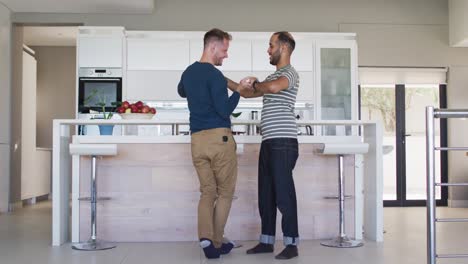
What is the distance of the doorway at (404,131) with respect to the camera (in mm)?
7605

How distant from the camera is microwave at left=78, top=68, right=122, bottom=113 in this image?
20.7 feet

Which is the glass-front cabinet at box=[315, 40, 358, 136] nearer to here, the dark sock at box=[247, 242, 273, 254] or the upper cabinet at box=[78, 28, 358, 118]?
the upper cabinet at box=[78, 28, 358, 118]

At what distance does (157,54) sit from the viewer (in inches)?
256

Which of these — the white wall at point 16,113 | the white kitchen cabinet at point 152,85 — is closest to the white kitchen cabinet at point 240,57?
the white kitchen cabinet at point 152,85

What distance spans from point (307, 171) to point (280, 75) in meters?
1.05

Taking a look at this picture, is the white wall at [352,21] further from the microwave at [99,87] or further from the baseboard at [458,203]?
the microwave at [99,87]

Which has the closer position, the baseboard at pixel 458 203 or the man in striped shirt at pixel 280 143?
the man in striped shirt at pixel 280 143

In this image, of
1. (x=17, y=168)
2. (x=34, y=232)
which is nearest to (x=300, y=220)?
(x=34, y=232)

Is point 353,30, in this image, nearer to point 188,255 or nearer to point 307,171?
point 307,171

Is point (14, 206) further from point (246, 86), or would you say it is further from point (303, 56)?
point (246, 86)

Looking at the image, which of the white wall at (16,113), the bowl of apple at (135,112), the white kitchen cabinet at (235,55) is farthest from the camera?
the white wall at (16,113)

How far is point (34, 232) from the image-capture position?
15.6 feet

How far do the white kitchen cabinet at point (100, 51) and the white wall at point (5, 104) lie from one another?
1077 millimetres

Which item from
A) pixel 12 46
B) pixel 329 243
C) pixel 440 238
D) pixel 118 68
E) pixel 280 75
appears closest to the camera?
pixel 280 75
